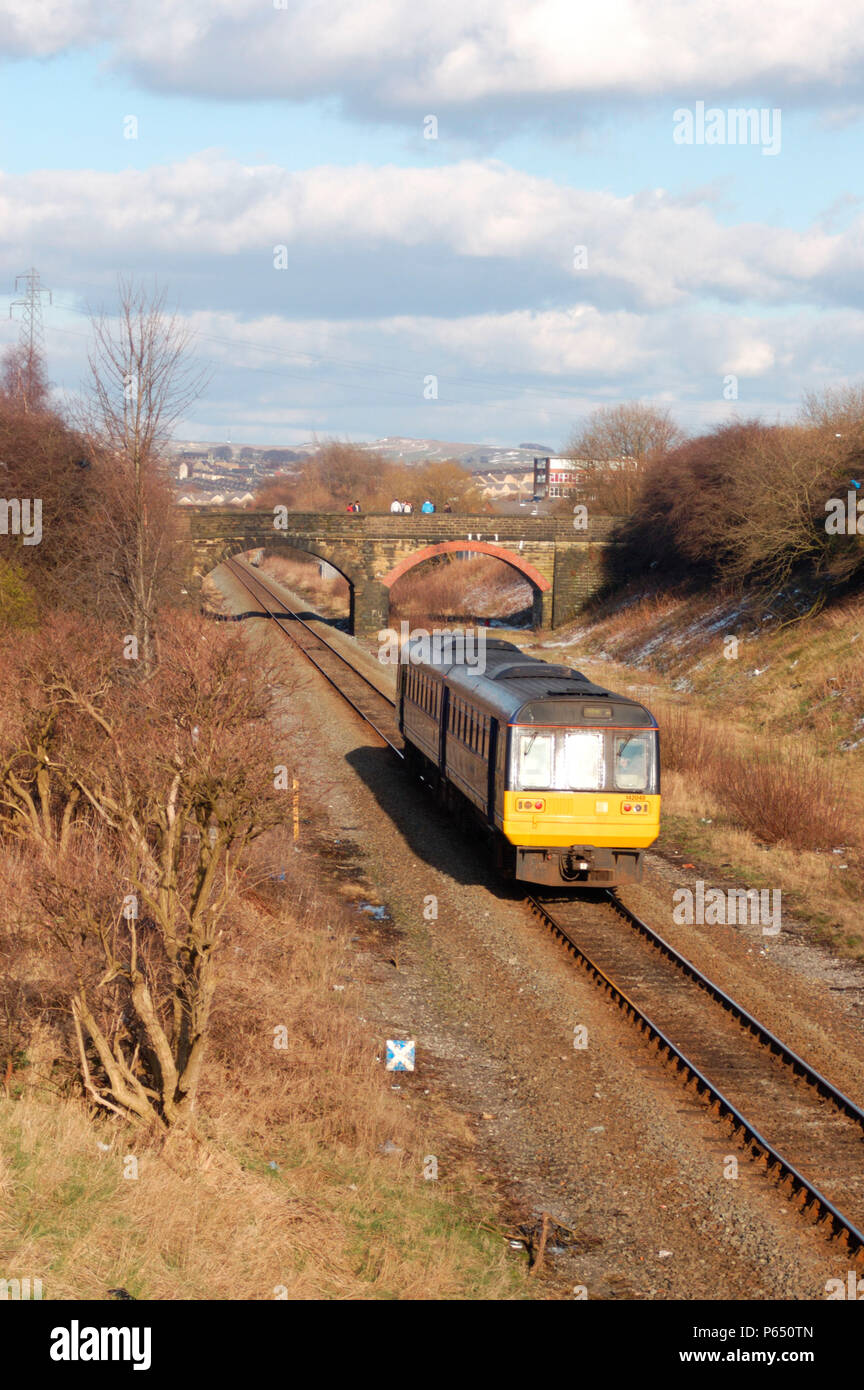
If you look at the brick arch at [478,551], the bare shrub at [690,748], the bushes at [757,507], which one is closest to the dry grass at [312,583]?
the brick arch at [478,551]

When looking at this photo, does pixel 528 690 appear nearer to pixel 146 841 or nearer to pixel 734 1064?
pixel 734 1064

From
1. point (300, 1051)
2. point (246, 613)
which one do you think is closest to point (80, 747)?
point (300, 1051)

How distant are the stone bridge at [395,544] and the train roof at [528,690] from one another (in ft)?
97.8

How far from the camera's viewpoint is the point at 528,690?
55.0ft

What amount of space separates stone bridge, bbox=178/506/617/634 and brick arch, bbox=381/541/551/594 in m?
0.04

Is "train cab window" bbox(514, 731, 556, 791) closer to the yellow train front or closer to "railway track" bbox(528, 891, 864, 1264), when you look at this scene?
the yellow train front

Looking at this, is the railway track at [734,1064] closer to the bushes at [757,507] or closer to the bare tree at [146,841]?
the bare tree at [146,841]

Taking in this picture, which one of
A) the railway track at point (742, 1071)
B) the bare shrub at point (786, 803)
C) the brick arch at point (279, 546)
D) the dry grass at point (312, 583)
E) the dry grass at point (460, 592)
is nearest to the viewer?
the railway track at point (742, 1071)

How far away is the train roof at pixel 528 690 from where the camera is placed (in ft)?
52.4
